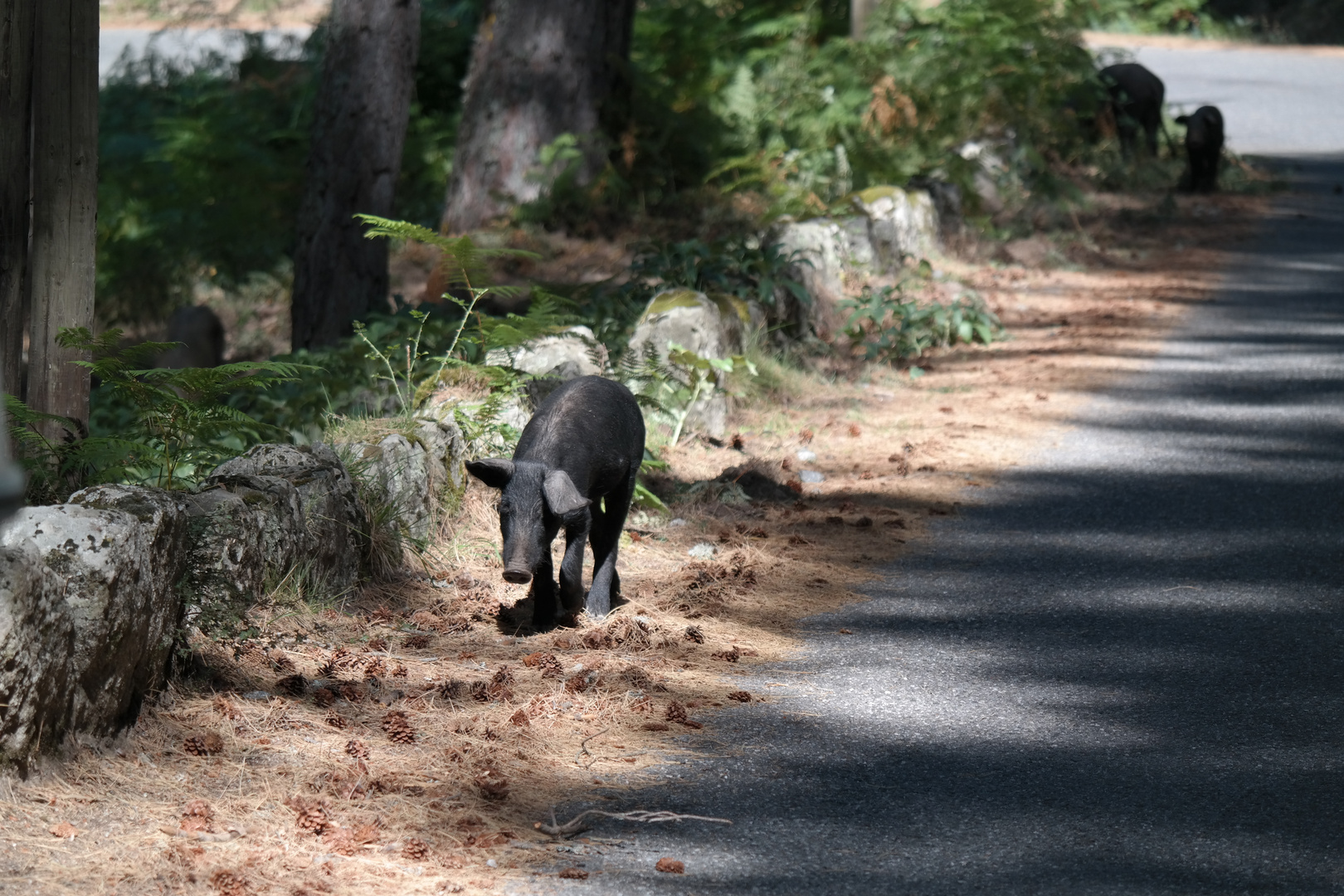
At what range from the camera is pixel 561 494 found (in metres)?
5.23

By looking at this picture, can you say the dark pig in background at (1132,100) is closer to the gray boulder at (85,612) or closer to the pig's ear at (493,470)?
the pig's ear at (493,470)

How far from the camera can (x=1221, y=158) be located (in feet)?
62.8

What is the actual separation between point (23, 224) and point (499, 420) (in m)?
2.75

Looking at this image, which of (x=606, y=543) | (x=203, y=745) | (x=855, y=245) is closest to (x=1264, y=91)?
(x=855, y=245)

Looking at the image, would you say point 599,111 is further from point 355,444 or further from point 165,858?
point 165,858

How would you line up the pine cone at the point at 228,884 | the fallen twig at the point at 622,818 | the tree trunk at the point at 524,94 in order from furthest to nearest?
the tree trunk at the point at 524,94 < the fallen twig at the point at 622,818 < the pine cone at the point at 228,884

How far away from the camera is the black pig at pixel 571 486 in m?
5.24

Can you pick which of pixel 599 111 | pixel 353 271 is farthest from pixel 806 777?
pixel 599 111

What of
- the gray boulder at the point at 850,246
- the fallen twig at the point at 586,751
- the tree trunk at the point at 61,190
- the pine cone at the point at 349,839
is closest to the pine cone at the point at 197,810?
the pine cone at the point at 349,839

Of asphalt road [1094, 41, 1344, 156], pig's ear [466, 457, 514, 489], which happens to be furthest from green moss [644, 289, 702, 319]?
asphalt road [1094, 41, 1344, 156]

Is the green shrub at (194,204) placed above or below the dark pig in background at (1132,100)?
below

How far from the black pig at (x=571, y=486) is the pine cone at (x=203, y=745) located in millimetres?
1228

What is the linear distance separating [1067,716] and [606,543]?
2.10m

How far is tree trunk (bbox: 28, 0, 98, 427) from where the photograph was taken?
5180 millimetres
